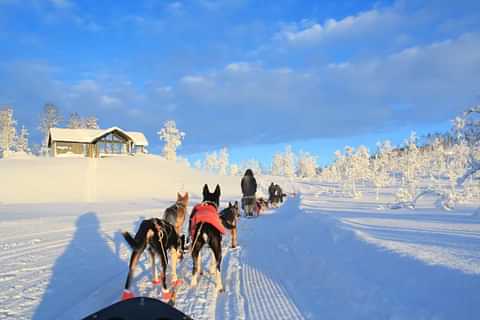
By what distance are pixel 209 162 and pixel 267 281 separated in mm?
124899

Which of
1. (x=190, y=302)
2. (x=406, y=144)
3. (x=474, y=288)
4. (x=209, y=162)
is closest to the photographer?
(x=474, y=288)

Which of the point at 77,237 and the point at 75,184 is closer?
the point at 77,237

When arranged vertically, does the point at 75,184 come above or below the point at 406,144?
below

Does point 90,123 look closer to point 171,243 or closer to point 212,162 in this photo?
point 212,162

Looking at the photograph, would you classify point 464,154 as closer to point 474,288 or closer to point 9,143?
point 474,288

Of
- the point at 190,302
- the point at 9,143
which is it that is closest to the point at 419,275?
the point at 190,302

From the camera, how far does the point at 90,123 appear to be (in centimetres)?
8444

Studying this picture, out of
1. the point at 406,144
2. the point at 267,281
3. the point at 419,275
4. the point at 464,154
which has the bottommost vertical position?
the point at 267,281

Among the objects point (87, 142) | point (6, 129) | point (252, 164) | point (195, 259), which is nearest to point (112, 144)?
point (87, 142)

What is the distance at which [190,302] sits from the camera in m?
5.13

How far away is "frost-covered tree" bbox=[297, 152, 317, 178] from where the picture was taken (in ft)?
472

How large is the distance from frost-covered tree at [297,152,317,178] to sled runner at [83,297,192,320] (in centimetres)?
14367

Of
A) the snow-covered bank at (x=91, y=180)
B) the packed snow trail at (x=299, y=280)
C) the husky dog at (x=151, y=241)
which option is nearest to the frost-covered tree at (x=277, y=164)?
the snow-covered bank at (x=91, y=180)

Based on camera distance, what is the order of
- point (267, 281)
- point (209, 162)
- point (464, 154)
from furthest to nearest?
1. point (209, 162)
2. point (464, 154)
3. point (267, 281)
